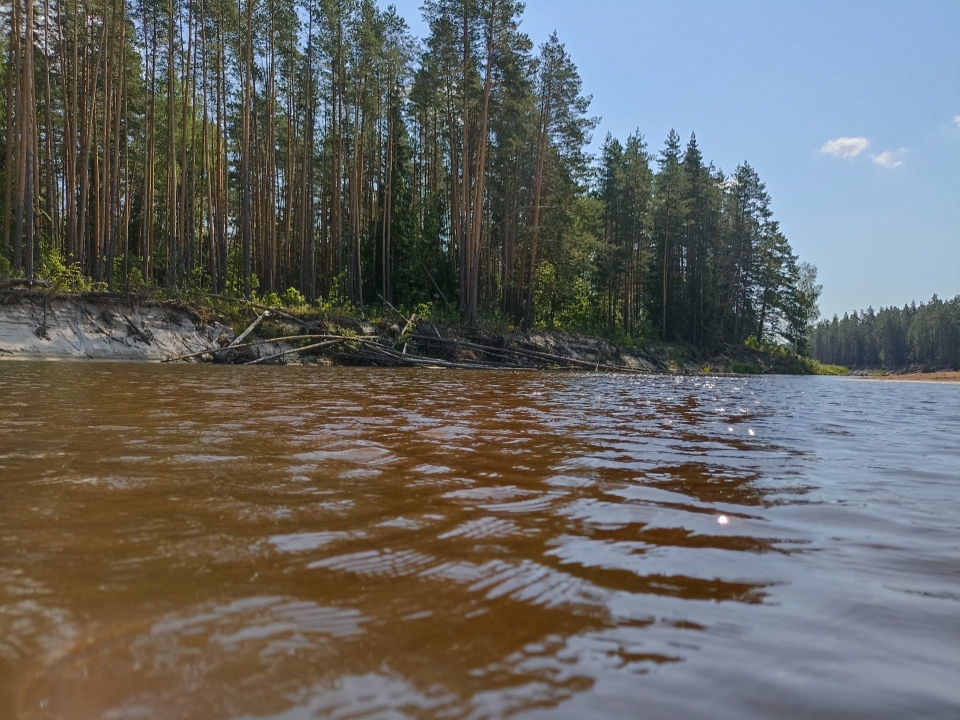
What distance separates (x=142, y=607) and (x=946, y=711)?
5.94 feet

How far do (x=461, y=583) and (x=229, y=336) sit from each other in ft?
58.3

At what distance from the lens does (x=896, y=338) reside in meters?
114

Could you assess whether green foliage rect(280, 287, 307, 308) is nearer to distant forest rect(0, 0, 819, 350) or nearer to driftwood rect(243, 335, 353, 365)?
distant forest rect(0, 0, 819, 350)

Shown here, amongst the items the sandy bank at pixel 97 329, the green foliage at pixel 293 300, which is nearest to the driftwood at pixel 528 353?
the green foliage at pixel 293 300

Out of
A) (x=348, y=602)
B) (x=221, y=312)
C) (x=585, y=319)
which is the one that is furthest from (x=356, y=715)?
(x=585, y=319)

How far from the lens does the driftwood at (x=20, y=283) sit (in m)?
15.0

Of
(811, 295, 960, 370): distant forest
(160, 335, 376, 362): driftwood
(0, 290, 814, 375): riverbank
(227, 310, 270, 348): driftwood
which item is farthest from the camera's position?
(811, 295, 960, 370): distant forest

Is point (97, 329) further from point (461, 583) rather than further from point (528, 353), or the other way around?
point (461, 583)

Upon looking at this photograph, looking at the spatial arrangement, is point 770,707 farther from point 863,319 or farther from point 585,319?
point 863,319

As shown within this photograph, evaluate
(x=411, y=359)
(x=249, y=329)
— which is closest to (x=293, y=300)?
(x=249, y=329)

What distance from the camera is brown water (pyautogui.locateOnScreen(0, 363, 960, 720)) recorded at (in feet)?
4.03

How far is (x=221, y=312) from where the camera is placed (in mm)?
18625

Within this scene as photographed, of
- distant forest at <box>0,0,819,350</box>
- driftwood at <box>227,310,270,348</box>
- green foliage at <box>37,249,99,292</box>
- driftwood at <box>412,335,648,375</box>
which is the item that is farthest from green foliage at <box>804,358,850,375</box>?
green foliage at <box>37,249,99,292</box>

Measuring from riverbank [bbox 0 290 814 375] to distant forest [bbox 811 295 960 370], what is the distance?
88045 millimetres
